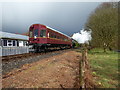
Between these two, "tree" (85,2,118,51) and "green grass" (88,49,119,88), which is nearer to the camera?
"green grass" (88,49,119,88)

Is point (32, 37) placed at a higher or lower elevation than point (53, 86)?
higher

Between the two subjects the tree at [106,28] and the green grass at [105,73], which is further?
the tree at [106,28]

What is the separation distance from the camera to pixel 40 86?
380cm

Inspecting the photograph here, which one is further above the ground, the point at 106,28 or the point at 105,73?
the point at 106,28

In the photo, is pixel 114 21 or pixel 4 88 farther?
pixel 114 21

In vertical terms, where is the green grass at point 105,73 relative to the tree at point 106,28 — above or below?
below

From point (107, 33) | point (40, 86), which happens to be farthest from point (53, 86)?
point (107, 33)

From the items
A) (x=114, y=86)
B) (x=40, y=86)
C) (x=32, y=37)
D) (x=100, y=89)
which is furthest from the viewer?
(x=32, y=37)

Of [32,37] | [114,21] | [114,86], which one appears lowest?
[114,86]

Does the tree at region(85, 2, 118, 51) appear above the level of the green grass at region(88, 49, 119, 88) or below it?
above

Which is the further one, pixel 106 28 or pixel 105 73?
pixel 106 28

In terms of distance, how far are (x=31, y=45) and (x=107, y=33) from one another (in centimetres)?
1275

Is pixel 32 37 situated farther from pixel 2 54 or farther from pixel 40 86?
pixel 40 86

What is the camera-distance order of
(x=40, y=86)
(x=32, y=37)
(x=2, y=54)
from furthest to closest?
1. (x=32, y=37)
2. (x=2, y=54)
3. (x=40, y=86)
